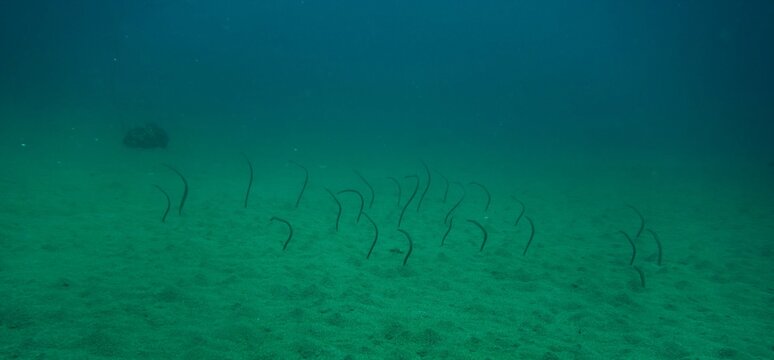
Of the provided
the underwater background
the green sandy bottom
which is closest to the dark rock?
the underwater background

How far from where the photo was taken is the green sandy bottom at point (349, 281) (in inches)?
145

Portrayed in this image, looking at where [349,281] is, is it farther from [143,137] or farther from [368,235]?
[143,137]

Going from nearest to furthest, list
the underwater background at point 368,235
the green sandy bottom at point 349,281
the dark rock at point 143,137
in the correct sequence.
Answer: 1. the green sandy bottom at point 349,281
2. the underwater background at point 368,235
3. the dark rock at point 143,137

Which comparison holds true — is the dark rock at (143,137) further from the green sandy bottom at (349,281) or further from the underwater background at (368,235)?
the green sandy bottom at (349,281)

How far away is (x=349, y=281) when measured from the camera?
17.2ft

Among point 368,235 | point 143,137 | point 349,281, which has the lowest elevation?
point 349,281

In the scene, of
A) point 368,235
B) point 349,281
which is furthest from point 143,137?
point 349,281

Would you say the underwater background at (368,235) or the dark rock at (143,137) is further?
the dark rock at (143,137)

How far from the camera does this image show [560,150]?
90.8 feet

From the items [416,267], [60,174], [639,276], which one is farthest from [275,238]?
[60,174]

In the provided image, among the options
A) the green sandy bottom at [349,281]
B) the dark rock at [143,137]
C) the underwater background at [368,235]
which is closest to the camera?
the green sandy bottom at [349,281]

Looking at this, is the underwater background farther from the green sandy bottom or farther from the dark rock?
the dark rock

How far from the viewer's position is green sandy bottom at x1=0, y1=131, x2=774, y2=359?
3.68m

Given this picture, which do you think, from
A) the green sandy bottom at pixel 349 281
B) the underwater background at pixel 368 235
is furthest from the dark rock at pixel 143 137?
the green sandy bottom at pixel 349 281
